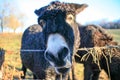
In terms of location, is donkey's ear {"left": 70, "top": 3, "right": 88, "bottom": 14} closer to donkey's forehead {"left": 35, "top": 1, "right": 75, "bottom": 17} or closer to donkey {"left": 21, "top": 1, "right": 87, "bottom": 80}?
donkey {"left": 21, "top": 1, "right": 87, "bottom": 80}

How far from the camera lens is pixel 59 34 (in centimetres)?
339

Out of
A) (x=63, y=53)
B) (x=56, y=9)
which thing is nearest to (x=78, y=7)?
(x=56, y=9)

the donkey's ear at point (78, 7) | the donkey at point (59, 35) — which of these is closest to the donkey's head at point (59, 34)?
the donkey at point (59, 35)

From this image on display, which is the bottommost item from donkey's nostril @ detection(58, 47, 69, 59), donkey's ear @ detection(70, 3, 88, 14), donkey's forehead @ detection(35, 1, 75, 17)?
donkey's nostril @ detection(58, 47, 69, 59)

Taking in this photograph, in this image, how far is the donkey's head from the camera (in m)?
3.16

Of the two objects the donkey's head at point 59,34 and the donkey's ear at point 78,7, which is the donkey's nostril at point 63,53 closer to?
the donkey's head at point 59,34

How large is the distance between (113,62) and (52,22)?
9.09 feet

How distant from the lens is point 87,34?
696cm

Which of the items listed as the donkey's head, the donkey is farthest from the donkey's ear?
the donkey's head

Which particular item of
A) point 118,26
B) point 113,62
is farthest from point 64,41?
point 118,26

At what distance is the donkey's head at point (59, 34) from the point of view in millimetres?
3160

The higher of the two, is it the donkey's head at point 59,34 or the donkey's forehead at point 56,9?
the donkey's forehead at point 56,9

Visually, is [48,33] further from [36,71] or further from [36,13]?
[36,71]

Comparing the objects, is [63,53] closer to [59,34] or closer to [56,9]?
[59,34]
